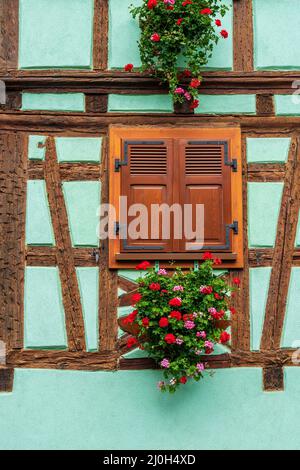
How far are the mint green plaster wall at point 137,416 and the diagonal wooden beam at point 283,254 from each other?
1.67 ft

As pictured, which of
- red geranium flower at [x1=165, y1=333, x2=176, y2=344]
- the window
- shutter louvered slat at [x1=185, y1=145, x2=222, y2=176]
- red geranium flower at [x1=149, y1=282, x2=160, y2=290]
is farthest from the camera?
shutter louvered slat at [x1=185, y1=145, x2=222, y2=176]

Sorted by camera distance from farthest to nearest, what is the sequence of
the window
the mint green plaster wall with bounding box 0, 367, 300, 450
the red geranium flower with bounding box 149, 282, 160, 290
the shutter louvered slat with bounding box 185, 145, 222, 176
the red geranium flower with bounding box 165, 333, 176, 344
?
the shutter louvered slat with bounding box 185, 145, 222, 176 < the window < the mint green plaster wall with bounding box 0, 367, 300, 450 < the red geranium flower with bounding box 149, 282, 160, 290 < the red geranium flower with bounding box 165, 333, 176, 344

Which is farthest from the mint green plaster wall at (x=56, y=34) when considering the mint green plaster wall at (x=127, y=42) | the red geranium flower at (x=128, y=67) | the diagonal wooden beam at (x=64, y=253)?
the diagonal wooden beam at (x=64, y=253)

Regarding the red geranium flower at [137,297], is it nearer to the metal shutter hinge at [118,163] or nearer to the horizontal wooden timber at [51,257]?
the horizontal wooden timber at [51,257]

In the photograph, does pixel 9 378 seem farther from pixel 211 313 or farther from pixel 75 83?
pixel 75 83

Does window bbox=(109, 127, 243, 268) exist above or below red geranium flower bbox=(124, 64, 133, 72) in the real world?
below

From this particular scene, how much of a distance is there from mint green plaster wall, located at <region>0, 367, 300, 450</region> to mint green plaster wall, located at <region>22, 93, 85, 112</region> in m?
2.08

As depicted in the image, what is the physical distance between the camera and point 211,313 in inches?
200

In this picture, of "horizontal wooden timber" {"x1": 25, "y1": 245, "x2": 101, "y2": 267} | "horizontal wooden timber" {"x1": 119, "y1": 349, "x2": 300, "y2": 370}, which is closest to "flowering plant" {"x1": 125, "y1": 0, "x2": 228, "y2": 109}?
"horizontal wooden timber" {"x1": 25, "y1": 245, "x2": 101, "y2": 267}

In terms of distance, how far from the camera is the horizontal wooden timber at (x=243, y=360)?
5395mm

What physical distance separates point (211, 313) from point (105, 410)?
3.64 ft

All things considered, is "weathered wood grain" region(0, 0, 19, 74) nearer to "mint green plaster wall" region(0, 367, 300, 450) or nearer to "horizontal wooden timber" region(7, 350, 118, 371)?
"horizontal wooden timber" region(7, 350, 118, 371)

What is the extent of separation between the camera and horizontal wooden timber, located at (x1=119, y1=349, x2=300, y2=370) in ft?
17.7
